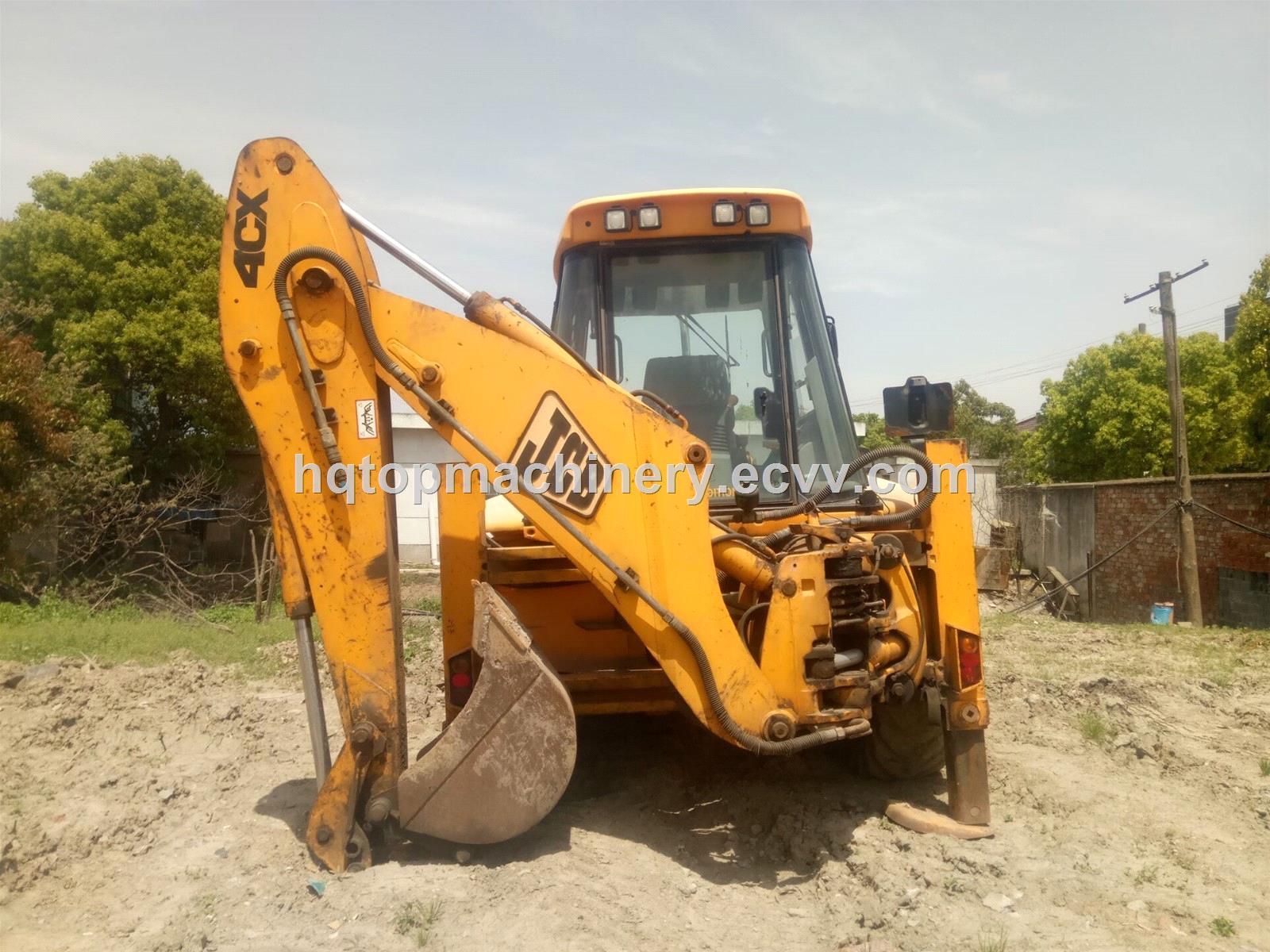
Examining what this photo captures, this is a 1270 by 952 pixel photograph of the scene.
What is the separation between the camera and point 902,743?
183 inches

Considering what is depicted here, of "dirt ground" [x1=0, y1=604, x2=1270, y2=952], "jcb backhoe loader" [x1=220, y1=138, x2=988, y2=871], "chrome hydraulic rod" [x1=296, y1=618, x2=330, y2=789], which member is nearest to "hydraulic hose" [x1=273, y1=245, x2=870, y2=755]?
"jcb backhoe loader" [x1=220, y1=138, x2=988, y2=871]

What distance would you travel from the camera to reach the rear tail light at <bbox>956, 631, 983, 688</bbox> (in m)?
4.20

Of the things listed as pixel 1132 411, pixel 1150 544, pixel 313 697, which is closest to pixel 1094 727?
pixel 313 697

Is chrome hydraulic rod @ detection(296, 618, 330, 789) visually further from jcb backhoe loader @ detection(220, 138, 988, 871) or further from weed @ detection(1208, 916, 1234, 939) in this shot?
weed @ detection(1208, 916, 1234, 939)

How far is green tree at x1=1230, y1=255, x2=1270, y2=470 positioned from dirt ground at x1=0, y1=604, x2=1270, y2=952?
1276cm

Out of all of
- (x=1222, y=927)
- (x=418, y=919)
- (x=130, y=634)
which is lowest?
(x=1222, y=927)

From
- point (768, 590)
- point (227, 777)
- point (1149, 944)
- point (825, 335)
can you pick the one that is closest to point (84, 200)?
point (227, 777)

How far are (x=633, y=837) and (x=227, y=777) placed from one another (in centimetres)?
227

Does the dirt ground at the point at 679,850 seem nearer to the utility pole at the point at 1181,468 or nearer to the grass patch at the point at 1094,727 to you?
the grass patch at the point at 1094,727

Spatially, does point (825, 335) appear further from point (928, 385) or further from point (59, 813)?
point (59, 813)

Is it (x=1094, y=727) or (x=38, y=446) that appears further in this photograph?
(x=38, y=446)

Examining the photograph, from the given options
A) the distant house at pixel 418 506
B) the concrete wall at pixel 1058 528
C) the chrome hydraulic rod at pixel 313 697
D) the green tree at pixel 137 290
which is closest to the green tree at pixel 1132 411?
the concrete wall at pixel 1058 528

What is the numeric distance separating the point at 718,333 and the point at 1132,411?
2823cm

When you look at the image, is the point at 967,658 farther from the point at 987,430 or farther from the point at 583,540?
the point at 987,430
